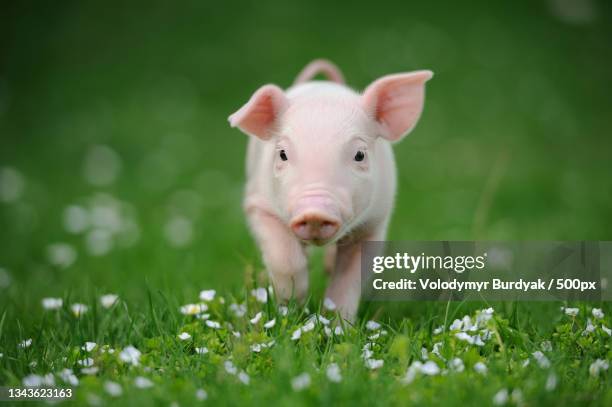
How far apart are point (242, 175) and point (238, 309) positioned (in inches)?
189

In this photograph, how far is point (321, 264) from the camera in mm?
5234

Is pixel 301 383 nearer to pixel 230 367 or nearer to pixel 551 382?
pixel 230 367

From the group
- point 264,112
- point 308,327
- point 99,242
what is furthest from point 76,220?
point 308,327

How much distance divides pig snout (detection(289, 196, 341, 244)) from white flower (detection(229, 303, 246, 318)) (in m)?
0.58

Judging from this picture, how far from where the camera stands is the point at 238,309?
351 cm

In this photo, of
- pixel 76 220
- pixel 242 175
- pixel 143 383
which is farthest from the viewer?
pixel 242 175

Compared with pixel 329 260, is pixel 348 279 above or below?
below

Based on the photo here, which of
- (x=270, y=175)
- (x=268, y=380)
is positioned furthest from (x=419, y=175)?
(x=268, y=380)

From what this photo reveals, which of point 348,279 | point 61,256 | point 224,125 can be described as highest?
point 224,125

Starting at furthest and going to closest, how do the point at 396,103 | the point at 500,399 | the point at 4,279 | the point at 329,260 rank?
the point at 4,279, the point at 329,260, the point at 396,103, the point at 500,399

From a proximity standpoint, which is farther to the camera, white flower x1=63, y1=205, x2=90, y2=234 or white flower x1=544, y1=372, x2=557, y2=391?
white flower x1=63, y1=205, x2=90, y2=234

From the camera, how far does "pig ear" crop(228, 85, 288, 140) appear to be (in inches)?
138

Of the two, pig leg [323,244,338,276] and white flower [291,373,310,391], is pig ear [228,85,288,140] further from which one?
white flower [291,373,310,391]

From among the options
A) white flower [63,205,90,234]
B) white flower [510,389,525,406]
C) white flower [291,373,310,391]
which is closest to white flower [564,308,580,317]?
white flower [510,389,525,406]
